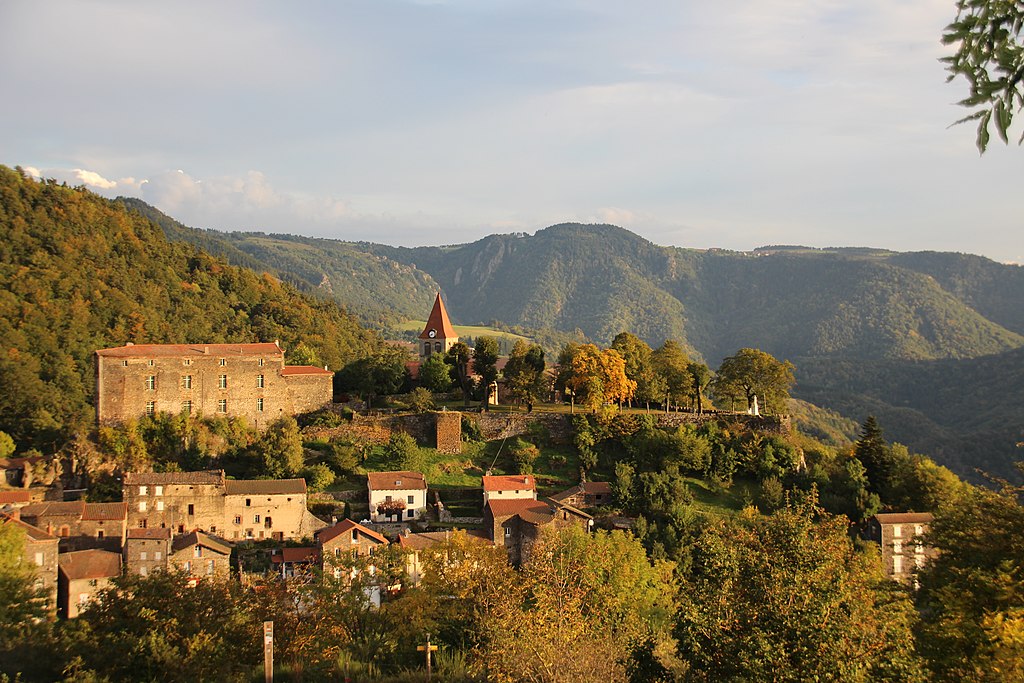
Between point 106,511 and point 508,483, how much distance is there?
17.5 m

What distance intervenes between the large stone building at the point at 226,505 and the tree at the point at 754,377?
84.0 ft

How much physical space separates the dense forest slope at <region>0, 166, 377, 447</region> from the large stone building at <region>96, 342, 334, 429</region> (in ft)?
11.4

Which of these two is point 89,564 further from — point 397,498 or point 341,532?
point 397,498

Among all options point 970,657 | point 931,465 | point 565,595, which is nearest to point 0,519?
point 565,595

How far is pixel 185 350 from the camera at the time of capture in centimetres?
4319

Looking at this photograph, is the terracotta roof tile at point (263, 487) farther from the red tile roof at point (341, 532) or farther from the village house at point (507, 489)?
the village house at point (507, 489)

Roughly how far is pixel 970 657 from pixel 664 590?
16332mm

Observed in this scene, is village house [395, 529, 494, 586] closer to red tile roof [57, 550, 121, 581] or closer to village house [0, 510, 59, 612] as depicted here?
red tile roof [57, 550, 121, 581]

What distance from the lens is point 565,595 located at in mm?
20438

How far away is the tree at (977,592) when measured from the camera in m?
14.5

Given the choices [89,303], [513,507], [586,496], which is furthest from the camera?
[89,303]

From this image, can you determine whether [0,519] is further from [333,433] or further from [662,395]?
[662,395]

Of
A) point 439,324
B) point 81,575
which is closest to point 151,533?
point 81,575

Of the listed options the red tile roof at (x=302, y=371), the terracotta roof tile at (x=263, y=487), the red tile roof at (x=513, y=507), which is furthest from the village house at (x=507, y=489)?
the red tile roof at (x=302, y=371)
